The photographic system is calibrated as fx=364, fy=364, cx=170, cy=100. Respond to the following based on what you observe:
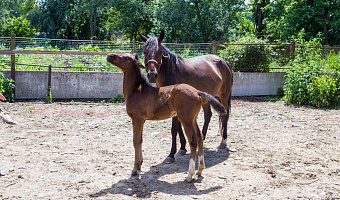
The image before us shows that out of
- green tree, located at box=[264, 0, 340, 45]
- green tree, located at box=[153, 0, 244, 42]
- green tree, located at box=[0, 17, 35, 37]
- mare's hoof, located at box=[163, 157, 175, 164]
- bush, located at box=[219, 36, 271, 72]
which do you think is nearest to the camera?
mare's hoof, located at box=[163, 157, 175, 164]

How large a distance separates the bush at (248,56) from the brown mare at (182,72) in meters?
6.20

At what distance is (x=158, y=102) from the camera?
514cm

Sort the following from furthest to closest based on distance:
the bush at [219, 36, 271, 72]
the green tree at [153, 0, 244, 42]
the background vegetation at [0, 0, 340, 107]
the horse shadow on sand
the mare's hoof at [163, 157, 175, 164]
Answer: the green tree at [153, 0, 244, 42] → the bush at [219, 36, 271, 72] → the background vegetation at [0, 0, 340, 107] → the mare's hoof at [163, 157, 175, 164] → the horse shadow on sand

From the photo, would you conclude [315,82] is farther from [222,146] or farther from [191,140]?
[191,140]

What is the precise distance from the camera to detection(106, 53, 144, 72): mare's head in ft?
16.7

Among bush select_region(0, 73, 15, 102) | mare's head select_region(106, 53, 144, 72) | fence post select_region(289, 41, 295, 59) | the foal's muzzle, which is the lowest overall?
bush select_region(0, 73, 15, 102)

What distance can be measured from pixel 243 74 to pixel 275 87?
1.38 meters

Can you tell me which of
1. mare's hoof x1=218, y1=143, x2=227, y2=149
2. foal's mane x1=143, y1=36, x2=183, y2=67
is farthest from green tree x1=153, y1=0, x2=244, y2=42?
foal's mane x1=143, y1=36, x2=183, y2=67

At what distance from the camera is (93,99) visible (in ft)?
41.1

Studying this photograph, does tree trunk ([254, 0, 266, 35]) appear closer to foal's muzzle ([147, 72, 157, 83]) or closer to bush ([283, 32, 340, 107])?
bush ([283, 32, 340, 107])

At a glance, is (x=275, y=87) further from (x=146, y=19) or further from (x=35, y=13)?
(x=35, y=13)

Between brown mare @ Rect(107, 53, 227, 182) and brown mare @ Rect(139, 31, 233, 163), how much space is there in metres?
0.26

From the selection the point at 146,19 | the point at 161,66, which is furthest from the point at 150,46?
the point at 146,19

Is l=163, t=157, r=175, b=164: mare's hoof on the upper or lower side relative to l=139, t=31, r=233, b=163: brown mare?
lower
